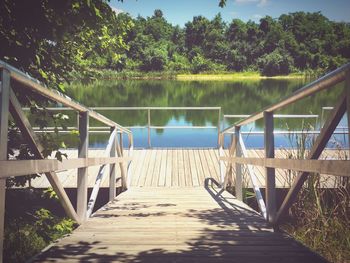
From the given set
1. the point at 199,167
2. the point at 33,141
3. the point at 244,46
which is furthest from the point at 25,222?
the point at 244,46

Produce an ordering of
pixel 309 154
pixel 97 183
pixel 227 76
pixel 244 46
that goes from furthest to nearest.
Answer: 1. pixel 227 76
2. pixel 244 46
3. pixel 97 183
4. pixel 309 154

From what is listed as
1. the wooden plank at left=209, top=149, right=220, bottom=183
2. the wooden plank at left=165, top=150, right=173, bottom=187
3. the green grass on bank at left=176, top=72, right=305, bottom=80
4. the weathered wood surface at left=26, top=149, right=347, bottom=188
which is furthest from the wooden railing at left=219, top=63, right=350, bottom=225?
the green grass on bank at left=176, top=72, right=305, bottom=80

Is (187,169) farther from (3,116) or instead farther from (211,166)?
(3,116)

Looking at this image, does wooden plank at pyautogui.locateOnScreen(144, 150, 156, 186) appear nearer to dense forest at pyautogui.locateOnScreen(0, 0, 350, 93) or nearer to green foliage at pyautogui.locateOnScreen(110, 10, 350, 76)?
dense forest at pyautogui.locateOnScreen(0, 0, 350, 93)

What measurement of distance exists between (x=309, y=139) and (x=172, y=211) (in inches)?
78.6

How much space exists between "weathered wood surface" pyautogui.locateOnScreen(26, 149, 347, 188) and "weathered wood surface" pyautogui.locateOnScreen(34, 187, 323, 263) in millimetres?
2478

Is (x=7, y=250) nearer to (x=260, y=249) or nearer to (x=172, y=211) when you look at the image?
(x=260, y=249)

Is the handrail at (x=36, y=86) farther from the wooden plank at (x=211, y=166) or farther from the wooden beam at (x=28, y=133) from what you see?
the wooden plank at (x=211, y=166)

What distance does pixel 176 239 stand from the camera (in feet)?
8.45

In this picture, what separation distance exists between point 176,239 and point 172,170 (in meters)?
5.08

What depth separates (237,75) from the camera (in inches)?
2879

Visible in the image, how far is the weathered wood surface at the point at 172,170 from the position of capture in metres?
6.54

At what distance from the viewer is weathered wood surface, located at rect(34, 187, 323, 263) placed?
6.98 ft

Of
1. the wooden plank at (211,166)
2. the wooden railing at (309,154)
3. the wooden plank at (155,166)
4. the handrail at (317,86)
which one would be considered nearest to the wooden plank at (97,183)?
the wooden railing at (309,154)
